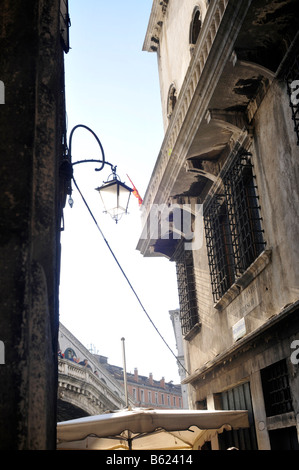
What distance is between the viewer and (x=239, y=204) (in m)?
9.24

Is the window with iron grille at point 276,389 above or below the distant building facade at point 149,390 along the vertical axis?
below

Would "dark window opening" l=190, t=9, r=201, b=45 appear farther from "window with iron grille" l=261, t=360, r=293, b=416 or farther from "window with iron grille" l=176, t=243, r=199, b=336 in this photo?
"window with iron grille" l=261, t=360, r=293, b=416

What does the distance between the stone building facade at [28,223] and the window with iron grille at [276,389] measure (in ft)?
19.2

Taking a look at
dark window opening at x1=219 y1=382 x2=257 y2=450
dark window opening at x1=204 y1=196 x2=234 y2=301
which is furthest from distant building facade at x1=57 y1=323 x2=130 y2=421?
dark window opening at x1=204 y1=196 x2=234 y2=301

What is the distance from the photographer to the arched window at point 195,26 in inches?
465

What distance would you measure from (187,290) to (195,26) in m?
6.47

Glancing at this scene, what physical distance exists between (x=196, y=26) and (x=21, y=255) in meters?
11.2

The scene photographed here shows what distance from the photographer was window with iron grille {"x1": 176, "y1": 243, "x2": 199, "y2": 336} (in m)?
12.8

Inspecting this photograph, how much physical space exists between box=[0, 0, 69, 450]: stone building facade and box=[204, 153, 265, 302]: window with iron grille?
5768 mm

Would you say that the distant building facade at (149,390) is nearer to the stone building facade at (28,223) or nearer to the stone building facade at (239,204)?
the stone building facade at (239,204)

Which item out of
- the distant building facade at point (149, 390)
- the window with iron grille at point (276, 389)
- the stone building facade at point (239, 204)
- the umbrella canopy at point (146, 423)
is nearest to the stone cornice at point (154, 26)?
the stone building facade at point (239, 204)

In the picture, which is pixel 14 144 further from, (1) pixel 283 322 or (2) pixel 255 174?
(2) pixel 255 174

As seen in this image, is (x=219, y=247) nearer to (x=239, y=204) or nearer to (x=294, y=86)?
(x=239, y=204)

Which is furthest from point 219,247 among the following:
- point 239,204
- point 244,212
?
point 244,212
